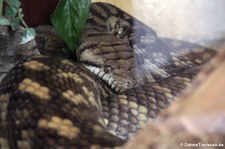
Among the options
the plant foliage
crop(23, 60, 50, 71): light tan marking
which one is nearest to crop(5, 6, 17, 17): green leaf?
the plant foliage

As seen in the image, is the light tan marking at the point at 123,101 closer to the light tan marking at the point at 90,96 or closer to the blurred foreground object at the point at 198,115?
the light tan marking at the point at 90,96

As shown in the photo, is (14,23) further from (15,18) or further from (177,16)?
(177,16)

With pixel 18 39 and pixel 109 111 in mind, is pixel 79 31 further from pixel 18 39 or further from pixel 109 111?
pixel 109 111

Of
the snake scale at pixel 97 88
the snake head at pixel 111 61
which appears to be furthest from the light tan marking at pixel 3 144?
the snake head at pixel 111 61

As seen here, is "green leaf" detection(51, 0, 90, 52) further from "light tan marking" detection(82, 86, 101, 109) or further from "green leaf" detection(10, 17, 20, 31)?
"light tan marking" detection(82, 86, 101, 109)

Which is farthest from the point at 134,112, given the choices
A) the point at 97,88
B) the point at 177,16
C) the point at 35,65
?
the point at 177,16

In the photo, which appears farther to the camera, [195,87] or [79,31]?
[79,31]

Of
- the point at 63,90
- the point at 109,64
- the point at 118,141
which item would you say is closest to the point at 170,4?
the point at 109,64
